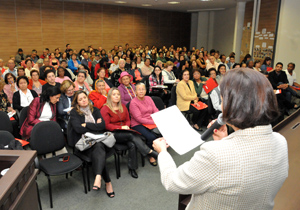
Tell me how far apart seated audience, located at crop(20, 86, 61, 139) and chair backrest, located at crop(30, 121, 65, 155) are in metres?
0.61

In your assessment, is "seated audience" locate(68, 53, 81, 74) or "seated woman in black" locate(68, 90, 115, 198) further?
"seated audience" locate(68, 53, 81, 74)

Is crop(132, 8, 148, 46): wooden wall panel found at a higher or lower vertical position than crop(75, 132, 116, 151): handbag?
higher

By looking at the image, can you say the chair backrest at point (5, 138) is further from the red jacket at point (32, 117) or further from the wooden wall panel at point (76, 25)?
the wooden wall panel at point (76, 25)

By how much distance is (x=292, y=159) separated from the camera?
2.11 metres

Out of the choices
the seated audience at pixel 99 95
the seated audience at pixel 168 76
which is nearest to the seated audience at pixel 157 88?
the seated audience at pixel 168 76

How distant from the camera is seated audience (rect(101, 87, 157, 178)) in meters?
3.79

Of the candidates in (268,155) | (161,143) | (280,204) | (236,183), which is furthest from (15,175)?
(280,204)

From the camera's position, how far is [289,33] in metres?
9.12

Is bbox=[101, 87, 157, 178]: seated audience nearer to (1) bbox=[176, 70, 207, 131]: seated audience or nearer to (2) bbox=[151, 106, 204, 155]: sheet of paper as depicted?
(1) bbox=[176, 70, 207, 131]: seated audience

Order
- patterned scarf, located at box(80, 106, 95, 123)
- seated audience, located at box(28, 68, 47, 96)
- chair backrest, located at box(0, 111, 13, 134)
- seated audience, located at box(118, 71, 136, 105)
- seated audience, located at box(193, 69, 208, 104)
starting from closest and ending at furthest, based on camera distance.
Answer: chair backrest, located at box(0, 111, 13, 134) < patterned scarf, located at box(80, 106, 95, 123) < seated audience, located at box(118, 71, 136, 105) < seated audience, located at box(28, 68, 47, 96) < seated audience, located at box(193, 69, 208, 104)

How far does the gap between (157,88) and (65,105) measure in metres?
2.78

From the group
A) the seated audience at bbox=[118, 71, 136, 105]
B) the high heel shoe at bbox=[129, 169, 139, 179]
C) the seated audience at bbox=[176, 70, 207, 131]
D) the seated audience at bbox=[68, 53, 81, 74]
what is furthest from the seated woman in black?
the seated audience at bbox=[68, 53, 81, 74]

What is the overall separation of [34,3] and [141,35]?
7079mm

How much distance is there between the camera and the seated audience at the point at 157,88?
6703 millimetres
